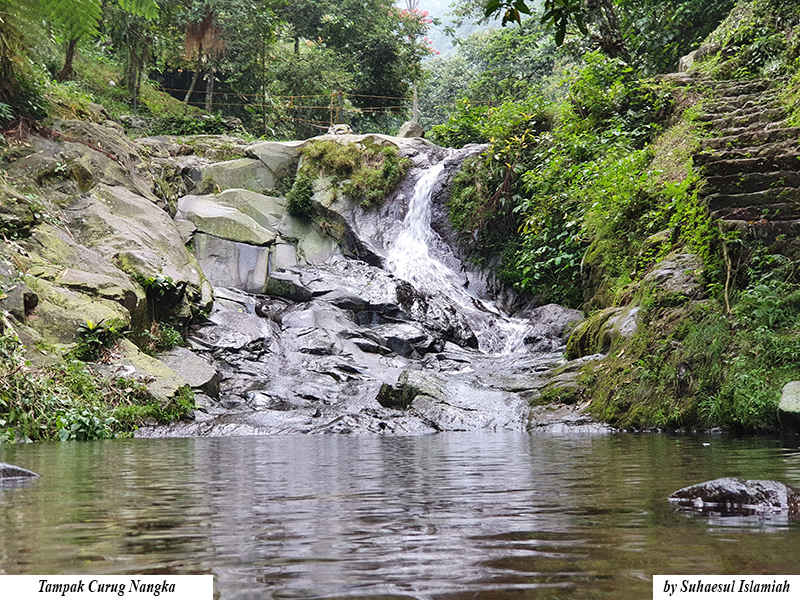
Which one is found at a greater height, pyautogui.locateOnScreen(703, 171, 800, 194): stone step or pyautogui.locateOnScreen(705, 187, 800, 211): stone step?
pyautogui.locateOnScreen(703, 171, 800, 194): stone step

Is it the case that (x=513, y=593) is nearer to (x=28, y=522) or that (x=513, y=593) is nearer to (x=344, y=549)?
(x=344, y=549)

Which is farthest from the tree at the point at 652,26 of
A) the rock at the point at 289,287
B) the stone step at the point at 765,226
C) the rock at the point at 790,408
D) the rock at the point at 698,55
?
the rock at the point at 790,408

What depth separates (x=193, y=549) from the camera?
1.61 m

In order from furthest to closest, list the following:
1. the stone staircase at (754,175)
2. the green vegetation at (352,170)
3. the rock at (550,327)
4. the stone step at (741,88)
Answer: the green vegetation at (352,170) → the rock at (550,327) → the stone step at (741,88) → the stone staircase at (754,175)

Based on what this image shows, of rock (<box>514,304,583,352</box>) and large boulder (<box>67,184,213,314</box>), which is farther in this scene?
rock (<box>514,304,583,352</box>)

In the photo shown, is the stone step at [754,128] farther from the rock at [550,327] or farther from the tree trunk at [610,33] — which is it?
the tree trunk at [610,33]

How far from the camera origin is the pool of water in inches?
52.5

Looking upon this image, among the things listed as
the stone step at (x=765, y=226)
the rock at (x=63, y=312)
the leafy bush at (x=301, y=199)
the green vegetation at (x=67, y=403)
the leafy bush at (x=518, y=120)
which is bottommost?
the green vegetation at (x=67, y=403)

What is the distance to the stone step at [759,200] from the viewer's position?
711cm

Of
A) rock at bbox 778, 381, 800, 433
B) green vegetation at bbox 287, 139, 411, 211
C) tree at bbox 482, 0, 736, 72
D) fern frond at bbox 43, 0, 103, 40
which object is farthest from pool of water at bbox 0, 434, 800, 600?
green vegetation at bbox 287, 139, 411, 211

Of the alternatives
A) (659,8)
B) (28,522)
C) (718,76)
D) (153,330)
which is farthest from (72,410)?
(659,8)

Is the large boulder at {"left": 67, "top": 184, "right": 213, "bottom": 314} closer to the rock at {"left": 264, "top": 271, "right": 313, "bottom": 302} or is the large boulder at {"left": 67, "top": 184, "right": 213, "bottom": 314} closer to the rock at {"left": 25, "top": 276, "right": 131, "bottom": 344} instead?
the rock at {"left": 25, "top": 276, "right": 131, "bottom": 344}
